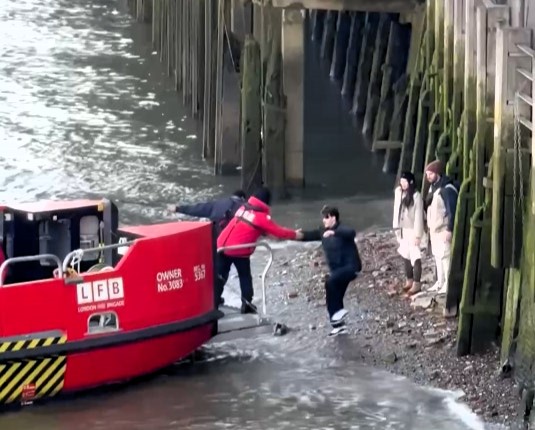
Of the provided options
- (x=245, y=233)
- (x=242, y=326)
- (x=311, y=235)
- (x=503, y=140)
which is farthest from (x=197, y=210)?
(x=503, y=140)

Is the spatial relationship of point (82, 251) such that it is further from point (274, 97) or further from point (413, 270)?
point (274, 97)

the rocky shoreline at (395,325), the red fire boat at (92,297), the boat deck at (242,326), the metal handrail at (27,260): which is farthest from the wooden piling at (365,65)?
the metal handrail at (27,260)

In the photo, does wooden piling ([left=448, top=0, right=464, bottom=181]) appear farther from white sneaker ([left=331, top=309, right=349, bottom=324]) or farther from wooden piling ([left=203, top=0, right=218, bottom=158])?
wooden piling ([left=203, top=0, right=218, bottom=158])

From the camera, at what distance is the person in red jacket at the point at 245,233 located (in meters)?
15.4

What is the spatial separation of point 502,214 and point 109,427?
12.6 ft

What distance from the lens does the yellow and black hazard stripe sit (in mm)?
13695

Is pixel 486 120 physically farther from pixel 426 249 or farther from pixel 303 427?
pixel 303 427

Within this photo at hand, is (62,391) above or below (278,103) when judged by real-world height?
below

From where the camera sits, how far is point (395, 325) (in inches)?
613

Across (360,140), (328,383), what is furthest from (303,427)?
(360,140)

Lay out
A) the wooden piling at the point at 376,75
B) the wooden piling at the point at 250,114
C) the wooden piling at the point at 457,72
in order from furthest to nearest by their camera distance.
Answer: the wooden piling at the point at 376,75
the wooden piling at the point at 250,114
the wooden piling at the point at 457,72

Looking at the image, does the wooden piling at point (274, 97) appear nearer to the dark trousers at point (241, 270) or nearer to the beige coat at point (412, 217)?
the beige coat at point (412, 217)

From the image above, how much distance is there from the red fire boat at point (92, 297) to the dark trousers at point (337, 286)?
44.8 inches

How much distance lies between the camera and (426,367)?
14.6m
